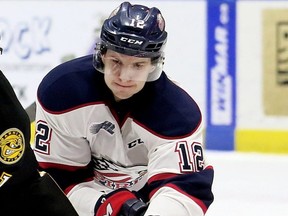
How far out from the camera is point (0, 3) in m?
4.24

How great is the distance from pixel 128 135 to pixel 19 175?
1.85ft

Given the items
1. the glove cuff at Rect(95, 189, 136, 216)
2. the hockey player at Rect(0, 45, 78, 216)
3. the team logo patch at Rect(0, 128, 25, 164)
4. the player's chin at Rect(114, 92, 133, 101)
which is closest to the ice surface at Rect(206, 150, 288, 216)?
the glove cuff at Rect(95, 189, 136, 216)

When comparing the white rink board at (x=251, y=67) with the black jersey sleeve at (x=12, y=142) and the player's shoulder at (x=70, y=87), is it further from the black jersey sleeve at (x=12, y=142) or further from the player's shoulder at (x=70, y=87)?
the black jersey sleeve at (x=12, y=142)

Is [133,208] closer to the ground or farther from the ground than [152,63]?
closer to the ground

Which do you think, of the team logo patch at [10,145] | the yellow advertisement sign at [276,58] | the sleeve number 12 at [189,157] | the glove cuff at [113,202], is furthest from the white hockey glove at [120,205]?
→ the yellow advertisement sign at [276,58]

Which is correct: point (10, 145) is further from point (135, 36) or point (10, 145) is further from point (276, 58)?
point (276, 58)

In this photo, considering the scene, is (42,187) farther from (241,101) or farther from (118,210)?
(241,101)

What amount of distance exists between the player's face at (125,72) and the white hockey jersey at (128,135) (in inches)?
2.2

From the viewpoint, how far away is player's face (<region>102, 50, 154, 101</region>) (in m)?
1.87

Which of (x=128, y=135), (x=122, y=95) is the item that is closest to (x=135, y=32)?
(x=122, y=95)

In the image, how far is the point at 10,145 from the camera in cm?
144

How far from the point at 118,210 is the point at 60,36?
2.33 metres

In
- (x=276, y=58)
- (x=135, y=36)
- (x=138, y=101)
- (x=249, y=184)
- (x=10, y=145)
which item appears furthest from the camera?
(x=276, y=58)

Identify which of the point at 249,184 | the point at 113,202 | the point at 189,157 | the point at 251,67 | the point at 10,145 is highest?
the point at 10,145
